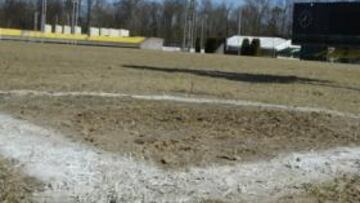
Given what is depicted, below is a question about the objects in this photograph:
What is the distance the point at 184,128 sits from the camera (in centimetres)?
1176

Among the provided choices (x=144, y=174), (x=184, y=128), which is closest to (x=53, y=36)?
(x=184, y=128)

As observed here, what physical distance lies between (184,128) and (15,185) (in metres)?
3.90

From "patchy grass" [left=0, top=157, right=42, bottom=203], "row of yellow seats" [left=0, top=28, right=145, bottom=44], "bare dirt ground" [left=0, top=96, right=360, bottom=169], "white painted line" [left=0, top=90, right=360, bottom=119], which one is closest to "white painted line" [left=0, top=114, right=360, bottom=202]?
"patchy grass" [left=0, top=157, right=42, bottom=203]

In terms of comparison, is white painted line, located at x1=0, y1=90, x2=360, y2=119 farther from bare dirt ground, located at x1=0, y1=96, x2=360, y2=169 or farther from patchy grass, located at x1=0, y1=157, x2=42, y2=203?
patchy grass, located at x1=0, y1=157, x2=42, y2=203

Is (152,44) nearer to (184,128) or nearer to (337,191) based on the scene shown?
(184,128)

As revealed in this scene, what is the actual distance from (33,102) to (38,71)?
32.9ft

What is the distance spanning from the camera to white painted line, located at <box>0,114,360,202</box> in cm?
822

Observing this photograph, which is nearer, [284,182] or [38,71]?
[284,182]

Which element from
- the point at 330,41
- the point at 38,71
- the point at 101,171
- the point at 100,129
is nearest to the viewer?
the point at 101,171

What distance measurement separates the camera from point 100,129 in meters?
11.2

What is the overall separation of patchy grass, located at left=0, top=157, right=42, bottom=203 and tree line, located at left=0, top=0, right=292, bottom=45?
5092 inches

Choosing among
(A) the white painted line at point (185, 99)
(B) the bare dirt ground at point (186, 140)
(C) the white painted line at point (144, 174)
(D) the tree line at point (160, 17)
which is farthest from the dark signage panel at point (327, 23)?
(D) the tree line at point (160, 17)

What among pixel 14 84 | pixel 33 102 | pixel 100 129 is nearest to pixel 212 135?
pixel 100 129

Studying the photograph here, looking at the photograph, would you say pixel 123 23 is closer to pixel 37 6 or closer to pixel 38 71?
pixel 37 6
